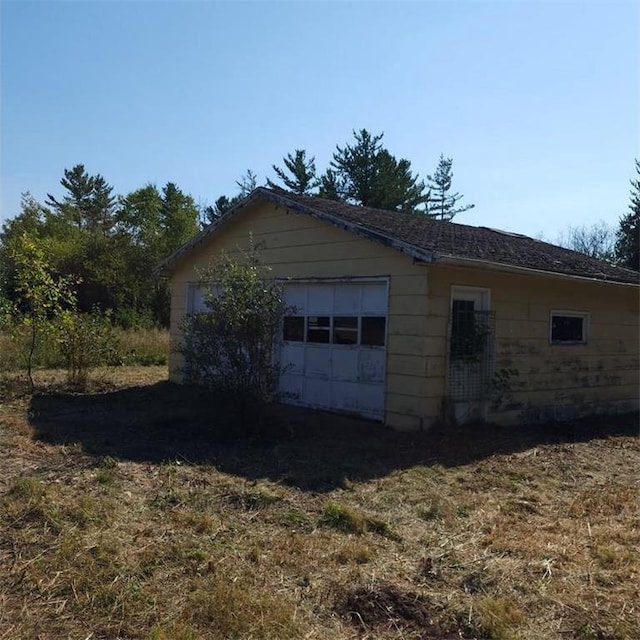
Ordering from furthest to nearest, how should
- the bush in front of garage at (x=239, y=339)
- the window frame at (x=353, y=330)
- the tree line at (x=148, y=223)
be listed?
1. the tree line at (x=148, y=223)
2. the window frame at (x=353, y=330)
3. the bush in front of garage at (x=239, y=339)

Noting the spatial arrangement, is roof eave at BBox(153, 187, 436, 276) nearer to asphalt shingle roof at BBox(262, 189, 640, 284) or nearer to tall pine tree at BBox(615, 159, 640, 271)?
asphalt shingle roof at BBox(262, 189, 640, 284)

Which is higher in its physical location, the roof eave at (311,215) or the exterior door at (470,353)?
the roof eave at (311,215)

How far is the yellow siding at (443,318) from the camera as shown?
9.37 m

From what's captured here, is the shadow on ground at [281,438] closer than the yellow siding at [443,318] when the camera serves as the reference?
Yes

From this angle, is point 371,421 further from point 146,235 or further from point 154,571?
point 146,235

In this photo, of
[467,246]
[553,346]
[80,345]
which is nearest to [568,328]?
[553,346]

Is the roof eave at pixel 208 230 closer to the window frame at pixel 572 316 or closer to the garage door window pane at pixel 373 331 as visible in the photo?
the garage door window pane at pixel 373 331

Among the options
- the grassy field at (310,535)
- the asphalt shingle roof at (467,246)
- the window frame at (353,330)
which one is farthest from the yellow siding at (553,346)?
the grassy field at (310,535)

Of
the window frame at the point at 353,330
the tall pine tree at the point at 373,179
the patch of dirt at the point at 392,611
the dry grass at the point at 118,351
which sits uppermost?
the tall pine tree at the point at 373,179

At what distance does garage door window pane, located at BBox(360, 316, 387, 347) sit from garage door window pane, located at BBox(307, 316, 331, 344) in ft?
2.81

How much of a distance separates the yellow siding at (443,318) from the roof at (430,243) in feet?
0.80

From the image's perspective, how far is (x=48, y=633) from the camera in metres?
3.53

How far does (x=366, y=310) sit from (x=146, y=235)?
2410 centimetres

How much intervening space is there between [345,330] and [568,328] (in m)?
4.21
